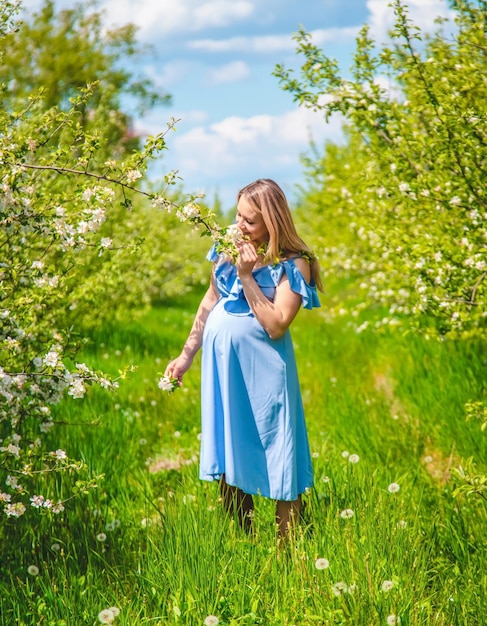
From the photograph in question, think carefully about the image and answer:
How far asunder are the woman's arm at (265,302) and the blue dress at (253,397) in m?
0.06

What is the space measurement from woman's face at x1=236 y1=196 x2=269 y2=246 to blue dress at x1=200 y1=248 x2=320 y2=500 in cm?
17

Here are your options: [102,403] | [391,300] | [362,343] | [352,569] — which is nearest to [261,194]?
[352,569]

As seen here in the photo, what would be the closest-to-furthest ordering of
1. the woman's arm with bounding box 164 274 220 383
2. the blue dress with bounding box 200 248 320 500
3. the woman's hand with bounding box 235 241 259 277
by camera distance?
1. the woman's hand with bounding box 235 241 259 277
2. the blue dress with bounding box 200 248 320 500
3. the woman's arm with bounding box 164 274 220 383

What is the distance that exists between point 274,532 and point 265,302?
3.87ft

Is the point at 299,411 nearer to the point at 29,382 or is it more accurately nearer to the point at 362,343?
the point at 29,382

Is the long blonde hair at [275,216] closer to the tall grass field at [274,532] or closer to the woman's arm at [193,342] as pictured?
the woman's arm at [193,342]

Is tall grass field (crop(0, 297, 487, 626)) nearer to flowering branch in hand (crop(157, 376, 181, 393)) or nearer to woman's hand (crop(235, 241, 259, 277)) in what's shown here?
flowering branch in hand (crop(157, 376, 181, 393))

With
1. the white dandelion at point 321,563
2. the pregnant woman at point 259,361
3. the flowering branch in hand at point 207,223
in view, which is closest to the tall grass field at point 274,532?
the white dandelion at point 321,563

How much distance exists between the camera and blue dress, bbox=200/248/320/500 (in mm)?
3781

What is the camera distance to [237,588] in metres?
3.28

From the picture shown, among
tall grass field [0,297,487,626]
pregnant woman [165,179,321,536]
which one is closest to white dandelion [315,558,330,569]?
tall grass field [0,297,487,626]

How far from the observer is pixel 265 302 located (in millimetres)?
3732

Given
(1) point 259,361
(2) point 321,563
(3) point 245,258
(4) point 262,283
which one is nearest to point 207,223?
(3) point 245,258

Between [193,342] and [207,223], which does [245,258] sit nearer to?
[207,223]
